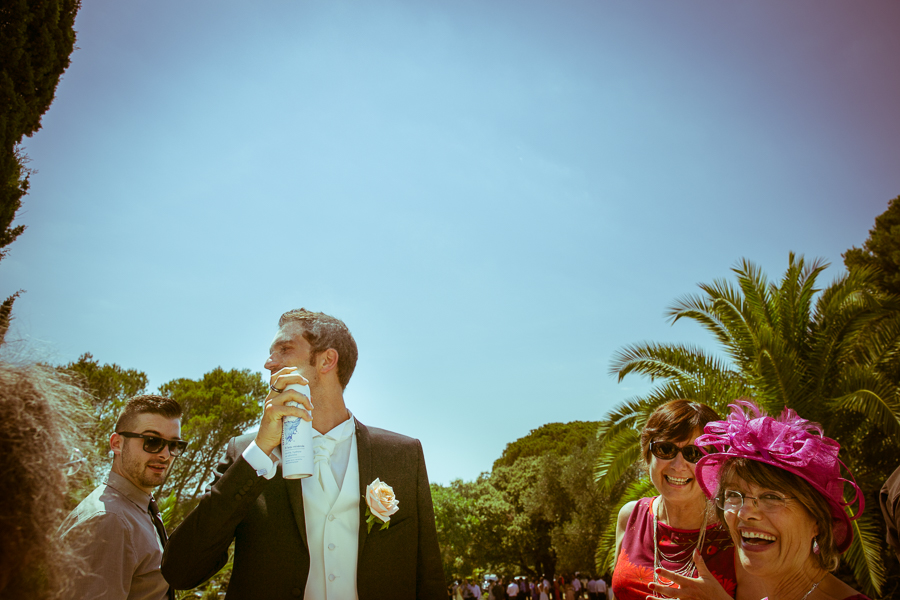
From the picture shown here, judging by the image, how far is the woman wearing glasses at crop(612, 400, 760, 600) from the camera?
10.2 ft

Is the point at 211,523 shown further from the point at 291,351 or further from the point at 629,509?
the point at 629,509

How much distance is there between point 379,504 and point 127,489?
7.00ft

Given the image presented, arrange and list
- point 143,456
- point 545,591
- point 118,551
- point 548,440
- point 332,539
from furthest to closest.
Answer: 1. point 548,440
2. point 545,591
3. point 143,456
4. point 118,551
5. point 332,539

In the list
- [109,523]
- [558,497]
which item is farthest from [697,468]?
[558,497]

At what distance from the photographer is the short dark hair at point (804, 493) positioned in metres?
2.21

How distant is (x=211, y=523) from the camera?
2.38 m

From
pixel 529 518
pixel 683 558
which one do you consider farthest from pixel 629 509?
pixel 529 518

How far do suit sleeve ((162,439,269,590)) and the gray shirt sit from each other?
1.82 feet

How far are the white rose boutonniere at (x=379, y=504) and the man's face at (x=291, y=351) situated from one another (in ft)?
2.42

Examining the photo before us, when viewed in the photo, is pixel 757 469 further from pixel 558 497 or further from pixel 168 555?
pixel 558 497

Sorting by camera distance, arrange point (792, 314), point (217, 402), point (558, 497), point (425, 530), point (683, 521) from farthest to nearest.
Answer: point (558, 497), point (217, 402), point (792, 314), point (683, 521), point (425, 530)

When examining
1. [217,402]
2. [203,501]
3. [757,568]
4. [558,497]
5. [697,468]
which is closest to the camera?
[757,568]

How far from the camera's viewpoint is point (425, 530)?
9.38 feet

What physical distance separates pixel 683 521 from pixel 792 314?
10.1 meters
